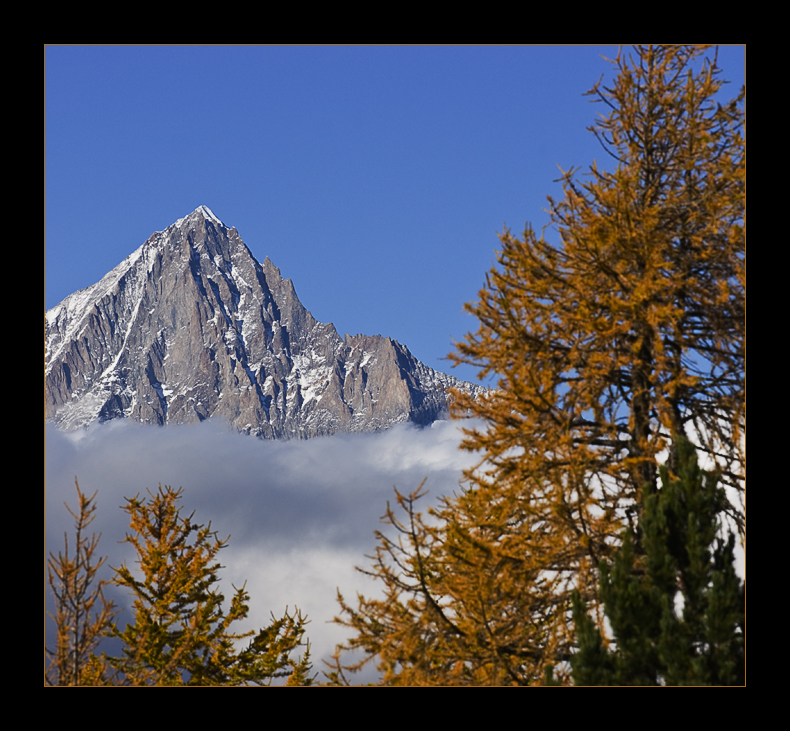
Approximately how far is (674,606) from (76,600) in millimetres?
5588

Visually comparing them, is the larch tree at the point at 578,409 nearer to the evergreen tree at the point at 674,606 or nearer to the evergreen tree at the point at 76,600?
the evergreen tree at the point at 674,606

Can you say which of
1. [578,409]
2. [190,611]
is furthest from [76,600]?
[190,611]

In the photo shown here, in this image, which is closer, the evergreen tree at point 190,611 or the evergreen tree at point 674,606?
the evergreen tree at point 674,606

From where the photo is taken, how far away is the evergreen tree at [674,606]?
6688 millimetres

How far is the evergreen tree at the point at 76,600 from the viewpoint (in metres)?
7.00

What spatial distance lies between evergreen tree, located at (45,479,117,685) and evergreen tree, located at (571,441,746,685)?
4.52 metres

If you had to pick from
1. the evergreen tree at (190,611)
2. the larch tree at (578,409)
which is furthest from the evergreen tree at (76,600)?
the evergreen tree at (190,611)

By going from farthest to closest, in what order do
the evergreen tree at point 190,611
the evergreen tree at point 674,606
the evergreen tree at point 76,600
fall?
the evergreen tree at point 190,611, the evergreen tree at point 76,600, the evergreen tree at point 674,606

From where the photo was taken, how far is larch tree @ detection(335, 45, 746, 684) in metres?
8.21

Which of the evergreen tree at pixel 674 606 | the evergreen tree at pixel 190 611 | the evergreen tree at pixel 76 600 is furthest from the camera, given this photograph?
the evergreen tree at pixel 190 611

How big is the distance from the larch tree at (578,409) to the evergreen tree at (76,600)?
2964mm

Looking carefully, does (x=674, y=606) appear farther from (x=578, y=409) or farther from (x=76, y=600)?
(x=76, y=600)
